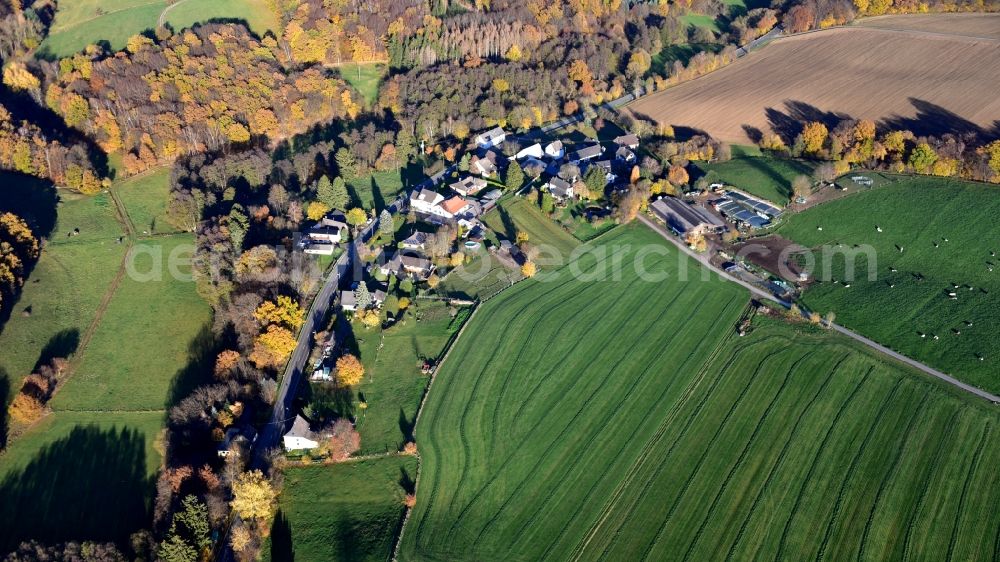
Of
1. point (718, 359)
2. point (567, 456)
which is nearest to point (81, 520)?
point (567, 456)

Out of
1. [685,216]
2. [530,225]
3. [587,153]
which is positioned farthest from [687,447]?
[587,153]

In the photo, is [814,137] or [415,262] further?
[814,137]

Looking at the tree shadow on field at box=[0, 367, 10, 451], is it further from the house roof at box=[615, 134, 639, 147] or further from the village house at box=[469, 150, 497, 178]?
the house roof at box=[615, 134, 639, 147]

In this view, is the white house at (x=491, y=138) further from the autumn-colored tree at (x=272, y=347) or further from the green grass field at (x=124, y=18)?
the green grass field at (x=124, y=18)

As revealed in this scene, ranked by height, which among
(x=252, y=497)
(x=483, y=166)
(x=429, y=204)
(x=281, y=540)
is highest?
(x=483, y=166)

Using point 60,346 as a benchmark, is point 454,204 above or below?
above

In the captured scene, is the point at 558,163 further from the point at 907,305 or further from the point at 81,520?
the point at 81,520

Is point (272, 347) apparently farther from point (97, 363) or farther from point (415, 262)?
point (415, 262)
